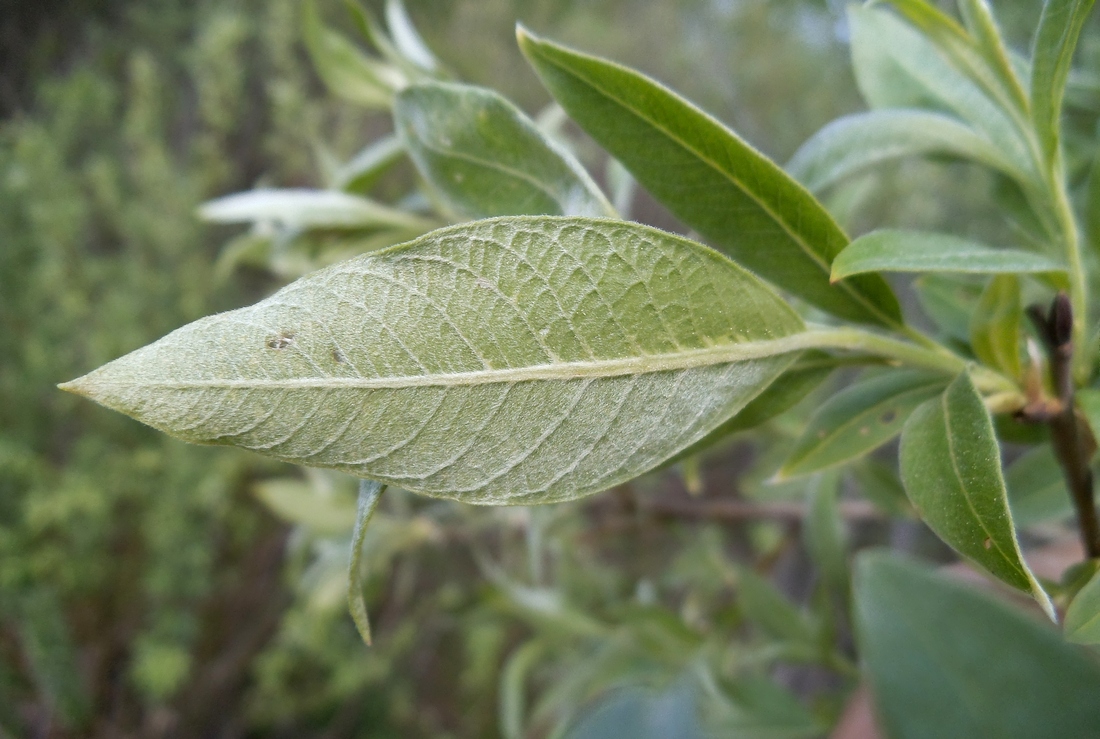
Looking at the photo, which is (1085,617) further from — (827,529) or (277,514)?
(277,514)

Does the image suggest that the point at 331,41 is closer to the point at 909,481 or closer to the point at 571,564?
the point at 909,481

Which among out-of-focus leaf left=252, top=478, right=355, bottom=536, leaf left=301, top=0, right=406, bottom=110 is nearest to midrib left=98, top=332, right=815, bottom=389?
leaf left=301, top=0, right=406, bottom=110

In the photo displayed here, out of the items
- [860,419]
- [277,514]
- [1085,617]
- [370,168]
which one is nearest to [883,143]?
[860,419]

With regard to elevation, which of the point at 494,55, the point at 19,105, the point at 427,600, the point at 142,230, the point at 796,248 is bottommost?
the point at 427,600

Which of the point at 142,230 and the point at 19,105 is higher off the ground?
the point at 19,105

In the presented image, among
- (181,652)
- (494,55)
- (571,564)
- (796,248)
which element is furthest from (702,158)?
(494,55)
